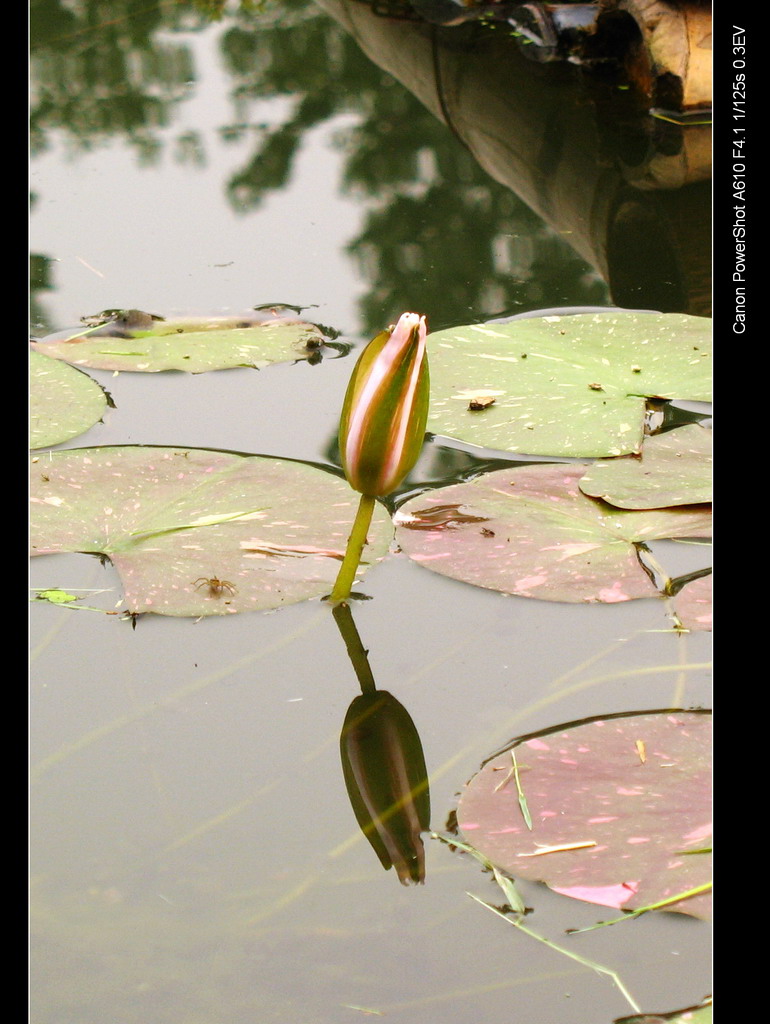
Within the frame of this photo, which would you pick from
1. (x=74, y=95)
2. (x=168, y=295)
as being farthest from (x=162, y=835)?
(x=74, y=95)

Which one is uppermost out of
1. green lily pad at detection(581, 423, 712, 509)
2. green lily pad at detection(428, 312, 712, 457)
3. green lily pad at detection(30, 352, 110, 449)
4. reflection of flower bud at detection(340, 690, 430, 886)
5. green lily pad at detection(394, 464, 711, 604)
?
green lily pad at detection(30, 352, 110, 449)

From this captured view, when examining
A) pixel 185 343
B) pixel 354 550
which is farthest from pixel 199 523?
pixel 185 343

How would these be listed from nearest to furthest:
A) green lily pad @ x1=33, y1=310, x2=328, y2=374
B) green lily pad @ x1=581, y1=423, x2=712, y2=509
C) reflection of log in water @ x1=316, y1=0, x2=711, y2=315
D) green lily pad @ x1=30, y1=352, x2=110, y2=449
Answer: green lily pad @ x1=581, y1=423, x2=712, y2=509 → green lily pad @ x1=30, y1=352, x2=110, y2=449 → green lily pad @ x1=33, y1=310, x2=328, y2=374 → reflection of log in water @ x1=316, y1=0, x2=711, y2=315

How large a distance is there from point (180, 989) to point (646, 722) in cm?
49

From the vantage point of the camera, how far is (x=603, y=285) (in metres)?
2.04

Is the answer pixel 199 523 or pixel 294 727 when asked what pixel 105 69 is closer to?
pixel 199 523

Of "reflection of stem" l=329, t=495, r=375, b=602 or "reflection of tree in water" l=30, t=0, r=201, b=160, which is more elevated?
"reflection of tree in water" l=30, t=0, r=201, b=160

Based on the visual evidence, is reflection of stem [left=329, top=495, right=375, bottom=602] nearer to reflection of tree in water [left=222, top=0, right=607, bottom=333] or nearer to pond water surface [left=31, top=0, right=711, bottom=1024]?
pond water surface [left=31, top=0, right=711, bottom=1024]

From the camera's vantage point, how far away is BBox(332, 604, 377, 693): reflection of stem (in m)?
1.13

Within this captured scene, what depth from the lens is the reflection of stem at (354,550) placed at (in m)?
1.18

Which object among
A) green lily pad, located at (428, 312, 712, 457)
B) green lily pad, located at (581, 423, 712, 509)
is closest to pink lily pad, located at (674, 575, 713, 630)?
green lily pad, located at (581, 423, 712, 509)

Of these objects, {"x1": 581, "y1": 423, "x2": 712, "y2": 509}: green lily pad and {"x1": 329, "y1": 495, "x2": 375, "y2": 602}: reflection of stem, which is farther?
{"x1": 581, "y1": 423, "x2": 712, "y2": 509}: green lily pad

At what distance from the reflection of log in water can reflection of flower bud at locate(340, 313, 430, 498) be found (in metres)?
0.97

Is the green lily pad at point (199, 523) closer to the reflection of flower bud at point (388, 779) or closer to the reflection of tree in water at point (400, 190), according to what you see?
the reflection of flower bud at point (388, 779)
